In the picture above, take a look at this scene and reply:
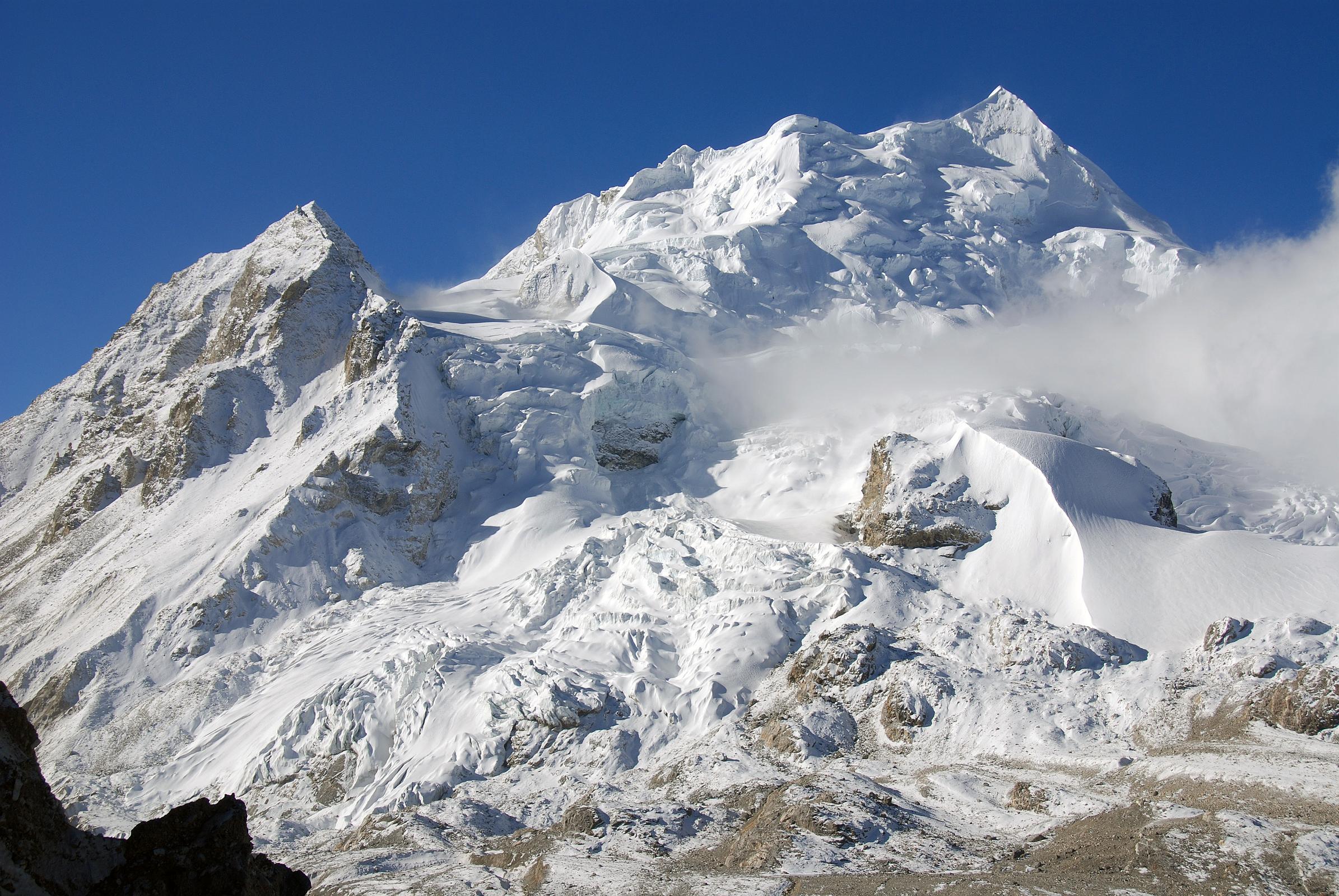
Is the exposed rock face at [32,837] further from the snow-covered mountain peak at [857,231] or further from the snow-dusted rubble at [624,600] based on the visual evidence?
the snow-covered mountain peak at [857,231]

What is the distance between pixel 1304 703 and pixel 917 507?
22.7 meters

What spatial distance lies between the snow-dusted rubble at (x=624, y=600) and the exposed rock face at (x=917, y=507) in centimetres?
19

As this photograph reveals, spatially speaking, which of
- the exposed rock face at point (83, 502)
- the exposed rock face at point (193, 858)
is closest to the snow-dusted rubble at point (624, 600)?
the exposed rock face at point (83, 502)

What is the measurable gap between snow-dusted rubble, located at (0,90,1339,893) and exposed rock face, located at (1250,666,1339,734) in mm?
116

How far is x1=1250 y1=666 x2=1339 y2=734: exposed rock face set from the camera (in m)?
29.8

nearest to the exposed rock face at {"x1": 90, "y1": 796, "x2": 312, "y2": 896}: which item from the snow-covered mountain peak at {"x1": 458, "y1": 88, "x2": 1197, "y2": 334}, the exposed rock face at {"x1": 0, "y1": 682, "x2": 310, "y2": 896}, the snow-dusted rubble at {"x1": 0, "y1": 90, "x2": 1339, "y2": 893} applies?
the exposed rock face at {"x1": 0, "y1": 682, "x2": 310, "y2": 896}

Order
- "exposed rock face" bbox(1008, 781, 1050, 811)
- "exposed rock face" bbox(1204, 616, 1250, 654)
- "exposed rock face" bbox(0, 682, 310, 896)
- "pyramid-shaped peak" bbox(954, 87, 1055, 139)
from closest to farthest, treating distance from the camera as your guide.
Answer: "exposed rock face" bbox(0, 682, 310, 896), "exposed rock face" bbox(1008, 781, 1050, 811), "exposed rock face" bbox(1204, 616, 1250, 654), "pyramid-shaped peak" bbox(954, 87, 1055, 139)

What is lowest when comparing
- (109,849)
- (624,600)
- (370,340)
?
(109,849)

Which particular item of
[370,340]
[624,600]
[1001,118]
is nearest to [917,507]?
[624,600]

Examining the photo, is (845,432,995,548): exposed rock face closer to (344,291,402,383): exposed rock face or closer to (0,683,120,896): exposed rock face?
(344,291,402,383): exposed rock face

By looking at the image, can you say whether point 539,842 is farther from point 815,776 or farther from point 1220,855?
point 1220,855

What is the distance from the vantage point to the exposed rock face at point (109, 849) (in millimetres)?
14258

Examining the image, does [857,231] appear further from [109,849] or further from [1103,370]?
[109,849]

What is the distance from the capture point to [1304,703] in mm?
30234
